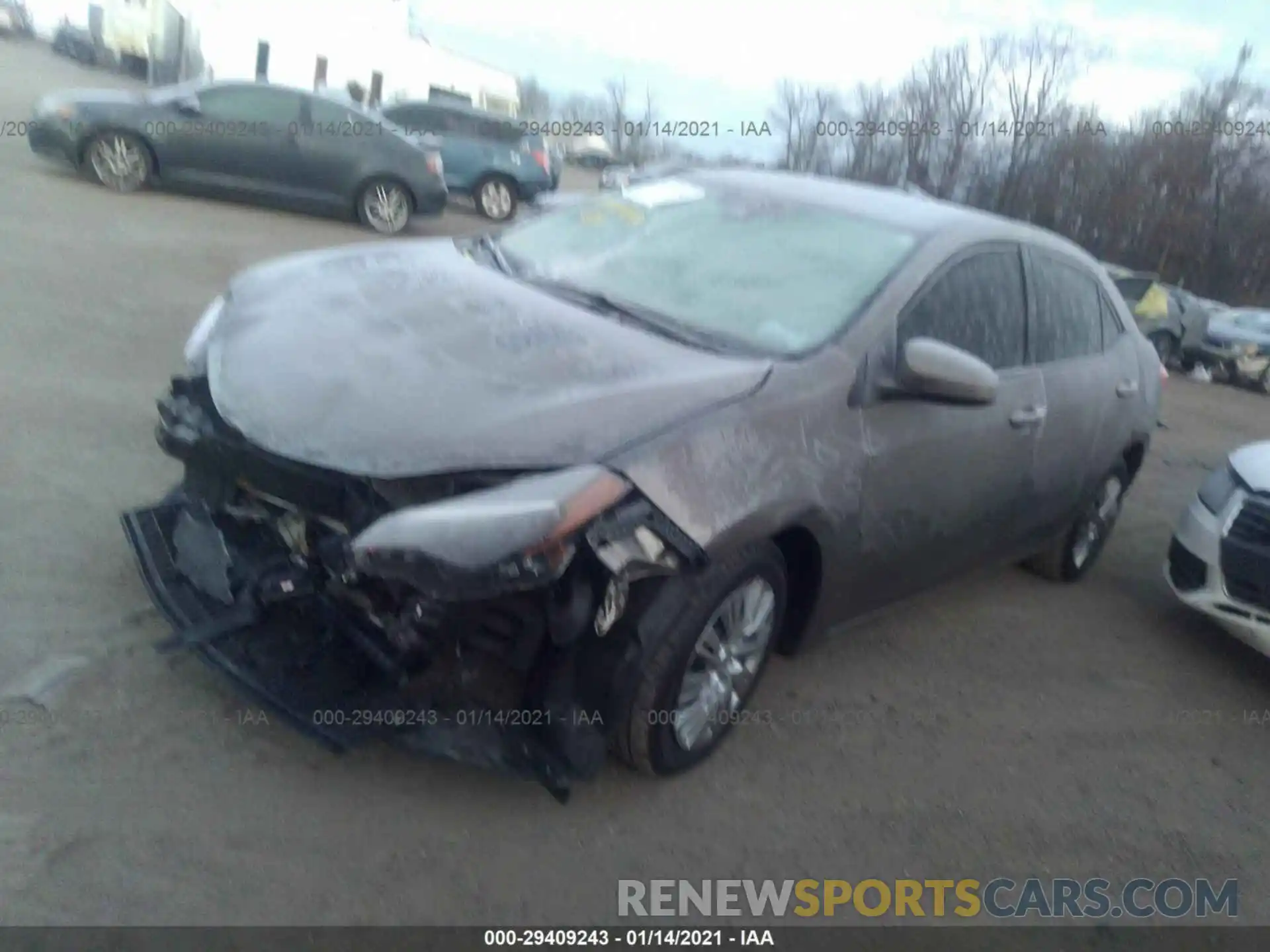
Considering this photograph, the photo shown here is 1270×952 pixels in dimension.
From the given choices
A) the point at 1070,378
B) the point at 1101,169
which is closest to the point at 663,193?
the point at 1070,378

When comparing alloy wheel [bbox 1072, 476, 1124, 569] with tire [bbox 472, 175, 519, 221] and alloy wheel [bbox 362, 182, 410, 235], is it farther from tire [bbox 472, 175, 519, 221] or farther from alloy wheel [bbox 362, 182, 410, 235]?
tire [bbox 472, 175, 519, 221]

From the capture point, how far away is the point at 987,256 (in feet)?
14.2

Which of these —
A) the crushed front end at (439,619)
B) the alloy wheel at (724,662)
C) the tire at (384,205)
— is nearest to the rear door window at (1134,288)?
the tire at (384,205)

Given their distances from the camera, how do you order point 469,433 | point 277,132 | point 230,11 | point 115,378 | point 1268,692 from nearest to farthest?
point 469,433 → point 1268,692 → point 115,378 → point 277,132 → point 230,11

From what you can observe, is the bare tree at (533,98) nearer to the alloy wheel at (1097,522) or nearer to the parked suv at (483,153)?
the parked suv at (483,153)

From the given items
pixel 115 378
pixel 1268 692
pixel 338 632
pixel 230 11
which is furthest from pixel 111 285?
pixel 230 11

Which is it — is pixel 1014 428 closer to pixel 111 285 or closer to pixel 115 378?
pixel 115 378

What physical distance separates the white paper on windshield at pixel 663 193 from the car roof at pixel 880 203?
10 cm

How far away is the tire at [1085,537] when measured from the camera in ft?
18.0

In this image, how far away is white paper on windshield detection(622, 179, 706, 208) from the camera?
14.8 feet

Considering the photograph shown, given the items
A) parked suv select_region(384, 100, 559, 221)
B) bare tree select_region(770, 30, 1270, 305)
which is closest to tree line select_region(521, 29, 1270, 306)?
bare tree select_region(770, 30, 1270, 305)

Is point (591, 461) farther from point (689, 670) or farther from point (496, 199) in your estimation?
point (496, 199)

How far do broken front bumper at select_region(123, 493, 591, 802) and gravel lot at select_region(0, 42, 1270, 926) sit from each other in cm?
28

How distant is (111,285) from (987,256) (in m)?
6.46
